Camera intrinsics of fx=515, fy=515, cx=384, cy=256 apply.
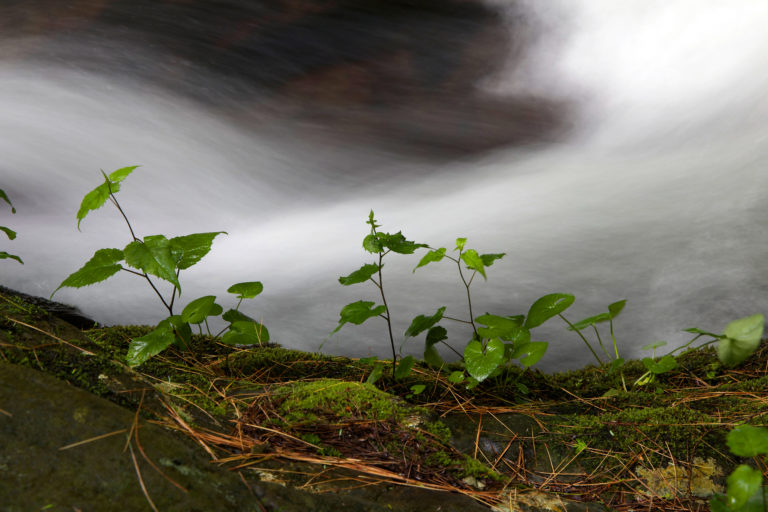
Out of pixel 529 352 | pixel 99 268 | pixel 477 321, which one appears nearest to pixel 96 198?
pixel 99 268

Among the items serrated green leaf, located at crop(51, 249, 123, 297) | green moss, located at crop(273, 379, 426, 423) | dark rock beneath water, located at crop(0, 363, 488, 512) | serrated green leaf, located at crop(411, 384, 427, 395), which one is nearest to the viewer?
dark rock beneath water, located at crop(0, 363, 488, 512)

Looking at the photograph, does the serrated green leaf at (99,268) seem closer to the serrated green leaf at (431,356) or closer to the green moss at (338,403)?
the green moss at (338,403)

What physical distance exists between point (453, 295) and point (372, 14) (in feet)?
13.3

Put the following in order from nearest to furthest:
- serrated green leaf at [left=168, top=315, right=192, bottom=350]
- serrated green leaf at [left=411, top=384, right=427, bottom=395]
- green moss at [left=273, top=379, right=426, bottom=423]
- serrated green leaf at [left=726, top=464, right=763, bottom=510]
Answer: serrated green leaf at [left=726, top=464, right=763, bottom=510] → green moss at [left=273, top=379, right=426, bottom=423] → serrated green leaf at [left=411, top=384, right=427, bottom=395] → serrated green leaf at [left=168, top=315, right=192, bottom=350]

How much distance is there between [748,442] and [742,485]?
92 millimetres

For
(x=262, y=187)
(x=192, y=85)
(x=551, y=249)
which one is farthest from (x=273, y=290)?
(x=192, y=85)

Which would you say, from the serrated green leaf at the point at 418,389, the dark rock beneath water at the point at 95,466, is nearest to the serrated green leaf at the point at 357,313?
the serrated green leaf at the point at 418,389

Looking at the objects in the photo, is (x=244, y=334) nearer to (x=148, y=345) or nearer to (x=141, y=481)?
(x=148, y=345)

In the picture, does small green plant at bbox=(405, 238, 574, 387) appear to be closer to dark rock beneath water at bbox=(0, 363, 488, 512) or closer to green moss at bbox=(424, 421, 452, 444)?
green moss at bbox=(424, 421, 452, 444)

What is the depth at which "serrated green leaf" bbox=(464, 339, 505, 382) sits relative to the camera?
1.44m

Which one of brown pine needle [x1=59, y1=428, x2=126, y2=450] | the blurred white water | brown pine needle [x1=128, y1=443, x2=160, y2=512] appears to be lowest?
brown pine needle [x1=128, y1=443, x2=160, y2=512]

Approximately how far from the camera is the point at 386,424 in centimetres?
122

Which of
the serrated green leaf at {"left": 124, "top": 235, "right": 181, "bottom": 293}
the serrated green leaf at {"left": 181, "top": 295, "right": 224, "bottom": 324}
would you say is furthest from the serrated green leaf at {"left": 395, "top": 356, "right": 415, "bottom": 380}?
the serrated green leaf at {"left": 124, "top": 235, "right": 181, "bottom": 293}

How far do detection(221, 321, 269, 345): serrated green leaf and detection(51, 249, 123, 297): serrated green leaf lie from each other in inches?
15.3
